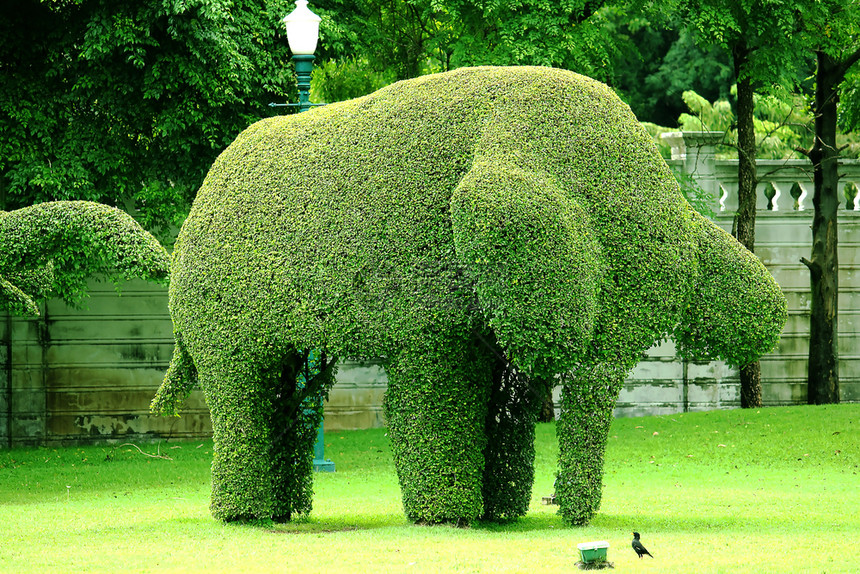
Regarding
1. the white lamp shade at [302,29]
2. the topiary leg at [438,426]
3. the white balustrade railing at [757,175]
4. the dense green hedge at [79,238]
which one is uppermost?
the white lamp shade at [302,29]

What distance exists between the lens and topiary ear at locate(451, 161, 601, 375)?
7547 millimetres

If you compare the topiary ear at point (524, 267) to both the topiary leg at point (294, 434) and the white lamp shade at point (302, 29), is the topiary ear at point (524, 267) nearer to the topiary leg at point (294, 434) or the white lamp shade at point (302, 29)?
the topiary leg at point (294, 434)

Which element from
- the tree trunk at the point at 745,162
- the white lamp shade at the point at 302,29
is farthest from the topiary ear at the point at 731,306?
the tree trunk at the point at 745,162

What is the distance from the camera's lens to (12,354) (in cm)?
1703

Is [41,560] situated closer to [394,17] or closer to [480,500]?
[480,500]

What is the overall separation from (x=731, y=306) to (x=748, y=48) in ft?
30.8

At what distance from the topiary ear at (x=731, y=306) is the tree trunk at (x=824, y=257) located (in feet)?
31.0

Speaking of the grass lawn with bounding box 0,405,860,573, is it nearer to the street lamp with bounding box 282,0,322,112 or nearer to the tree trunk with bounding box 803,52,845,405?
the tree trunk with bounding box 803,52,845,405

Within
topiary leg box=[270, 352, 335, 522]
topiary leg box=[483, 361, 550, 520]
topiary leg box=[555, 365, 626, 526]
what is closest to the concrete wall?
topiary leg box=[270, 352, 335, 522]

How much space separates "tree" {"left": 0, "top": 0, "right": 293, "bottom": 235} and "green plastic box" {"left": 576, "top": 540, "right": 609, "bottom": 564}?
29.3 ft

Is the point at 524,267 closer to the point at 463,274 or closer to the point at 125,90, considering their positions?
the point at 463,274

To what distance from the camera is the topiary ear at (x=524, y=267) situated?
7.55 metres

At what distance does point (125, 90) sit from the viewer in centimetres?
1401

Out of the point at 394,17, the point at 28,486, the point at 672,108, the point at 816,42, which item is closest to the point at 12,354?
the point at 28,486
